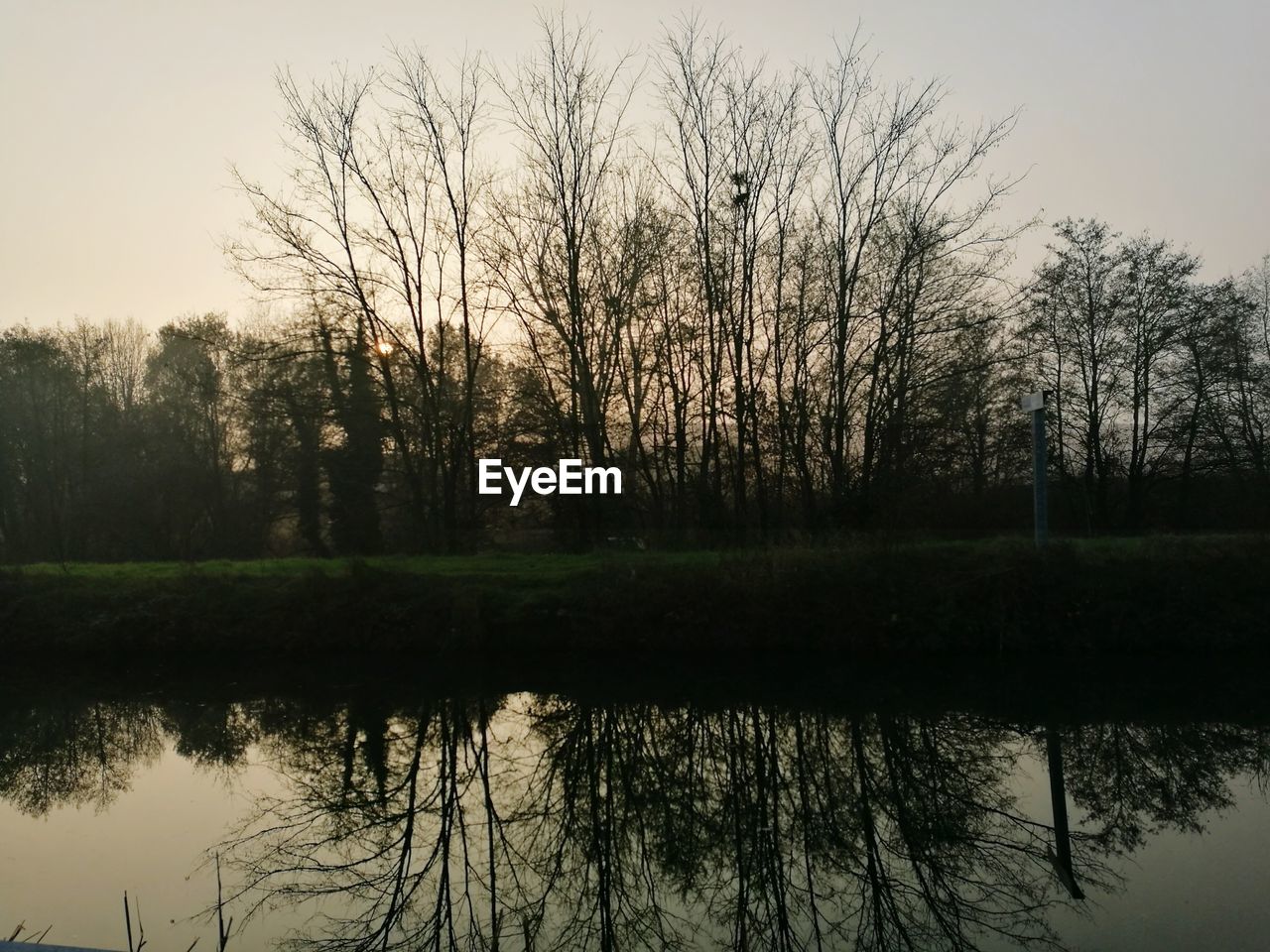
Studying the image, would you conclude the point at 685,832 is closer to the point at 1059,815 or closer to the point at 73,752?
the point at 1059,815

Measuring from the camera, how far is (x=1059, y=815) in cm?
808

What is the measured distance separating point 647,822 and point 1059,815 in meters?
3.50

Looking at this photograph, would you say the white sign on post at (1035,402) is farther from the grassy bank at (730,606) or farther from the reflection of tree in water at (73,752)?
the reflection of tree in water at (73,752)

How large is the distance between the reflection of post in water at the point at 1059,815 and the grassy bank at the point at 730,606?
409cm

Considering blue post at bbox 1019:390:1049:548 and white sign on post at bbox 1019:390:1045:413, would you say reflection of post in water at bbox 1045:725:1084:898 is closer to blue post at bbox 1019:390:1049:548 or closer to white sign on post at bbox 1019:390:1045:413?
blue post at bbox 1019:390:1049:548

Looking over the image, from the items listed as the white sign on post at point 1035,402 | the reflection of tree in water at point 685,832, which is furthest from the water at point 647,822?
the white sign on post at point 1035,402

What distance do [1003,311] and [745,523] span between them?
727 centimetres

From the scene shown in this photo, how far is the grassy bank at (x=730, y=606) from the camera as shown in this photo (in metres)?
14.4

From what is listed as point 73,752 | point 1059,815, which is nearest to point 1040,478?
point 1059,815

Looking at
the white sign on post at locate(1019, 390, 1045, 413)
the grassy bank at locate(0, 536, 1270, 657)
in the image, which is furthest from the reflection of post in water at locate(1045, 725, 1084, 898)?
the white sign on post at locate(1019, 390, 1045, 413)

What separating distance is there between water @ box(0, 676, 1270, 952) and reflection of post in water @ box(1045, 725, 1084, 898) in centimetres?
3

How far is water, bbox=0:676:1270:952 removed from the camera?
20.6 feet

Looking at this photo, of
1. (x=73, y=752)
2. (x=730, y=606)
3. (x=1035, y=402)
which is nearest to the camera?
(x=73, y=752)

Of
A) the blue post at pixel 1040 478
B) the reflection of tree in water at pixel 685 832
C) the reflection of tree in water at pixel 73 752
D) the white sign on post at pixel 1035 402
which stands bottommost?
the reflection of tree in water at pixel 73 752
